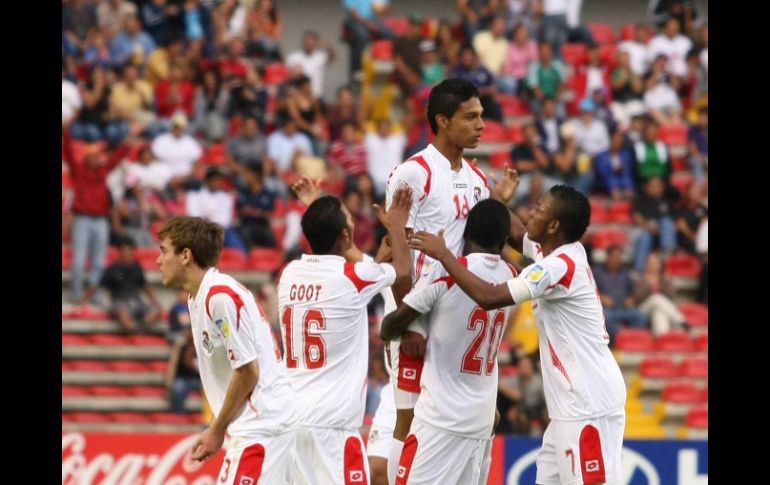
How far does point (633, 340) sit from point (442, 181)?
8.95 metres

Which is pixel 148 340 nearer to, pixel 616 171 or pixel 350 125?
pixel 350 125

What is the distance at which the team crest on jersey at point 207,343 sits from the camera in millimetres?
8258

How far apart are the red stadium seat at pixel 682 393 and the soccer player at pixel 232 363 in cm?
984

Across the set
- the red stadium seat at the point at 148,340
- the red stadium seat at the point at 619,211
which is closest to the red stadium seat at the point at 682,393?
the red stadium seat at the point at 619,211

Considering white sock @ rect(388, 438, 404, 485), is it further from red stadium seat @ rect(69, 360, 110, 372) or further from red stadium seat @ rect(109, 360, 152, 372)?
red stadium seat @ rect(69, 360, 110, 372)

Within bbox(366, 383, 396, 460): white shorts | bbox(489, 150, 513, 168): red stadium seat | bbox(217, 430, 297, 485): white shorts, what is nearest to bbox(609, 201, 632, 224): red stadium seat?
bbox(489, 150, 513, 168): red stadium seat

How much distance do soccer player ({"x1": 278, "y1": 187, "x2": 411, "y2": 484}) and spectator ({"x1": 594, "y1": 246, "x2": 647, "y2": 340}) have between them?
8.84 metres

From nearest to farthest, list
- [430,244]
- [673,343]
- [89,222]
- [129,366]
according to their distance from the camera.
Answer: [430,244] < [129,366] < [89,222] < [673,343]

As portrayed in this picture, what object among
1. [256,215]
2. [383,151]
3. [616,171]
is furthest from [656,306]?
[256,215]

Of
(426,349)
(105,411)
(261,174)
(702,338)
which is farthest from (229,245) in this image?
(426,349)

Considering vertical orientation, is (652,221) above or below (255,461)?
above

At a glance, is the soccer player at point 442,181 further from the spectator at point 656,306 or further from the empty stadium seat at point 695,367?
the empty stadium seat at point 695,367

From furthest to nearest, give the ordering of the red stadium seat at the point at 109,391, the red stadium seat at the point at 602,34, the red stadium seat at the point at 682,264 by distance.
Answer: the red stadium seat at the point at 602,34, the red stadium seat at the point at 682,264, the red stadium seat at the point at 109,391

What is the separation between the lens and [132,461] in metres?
13.1
